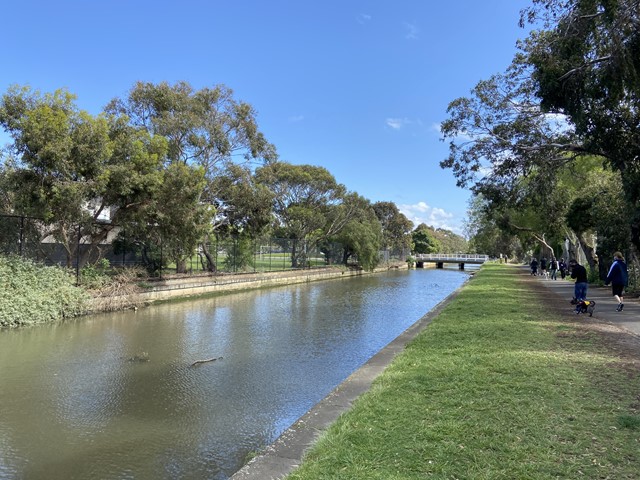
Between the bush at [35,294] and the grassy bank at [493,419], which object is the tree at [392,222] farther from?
the grassy bank at [493,419]

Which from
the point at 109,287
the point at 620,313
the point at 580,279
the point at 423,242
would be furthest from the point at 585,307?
the point at 423,242

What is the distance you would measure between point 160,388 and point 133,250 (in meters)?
15.0

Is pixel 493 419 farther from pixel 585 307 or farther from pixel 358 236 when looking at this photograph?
pixel 358 236

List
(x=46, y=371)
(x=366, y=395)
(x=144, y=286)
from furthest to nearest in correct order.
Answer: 1. (x=144, y=286)
2. (x=46, y=371)
3. (x=366, y=395)

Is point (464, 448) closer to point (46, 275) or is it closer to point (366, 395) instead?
point (366, 395)

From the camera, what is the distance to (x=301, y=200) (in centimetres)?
4259

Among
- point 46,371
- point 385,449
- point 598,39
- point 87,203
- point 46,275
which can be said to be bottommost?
point 46,371

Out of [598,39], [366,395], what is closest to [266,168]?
[598,39]

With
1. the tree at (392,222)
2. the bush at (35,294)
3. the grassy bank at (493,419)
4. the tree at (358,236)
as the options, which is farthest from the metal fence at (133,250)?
the tree at (392,222)

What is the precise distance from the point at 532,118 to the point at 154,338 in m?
14.0

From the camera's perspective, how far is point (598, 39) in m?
9.46

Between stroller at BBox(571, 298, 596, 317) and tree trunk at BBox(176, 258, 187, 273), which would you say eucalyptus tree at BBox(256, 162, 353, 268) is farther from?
stroller at BBox(571, 298, 596, 317)

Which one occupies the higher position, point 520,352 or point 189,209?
point 189,209

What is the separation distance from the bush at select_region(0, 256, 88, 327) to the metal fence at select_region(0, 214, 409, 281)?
4.63 feet
